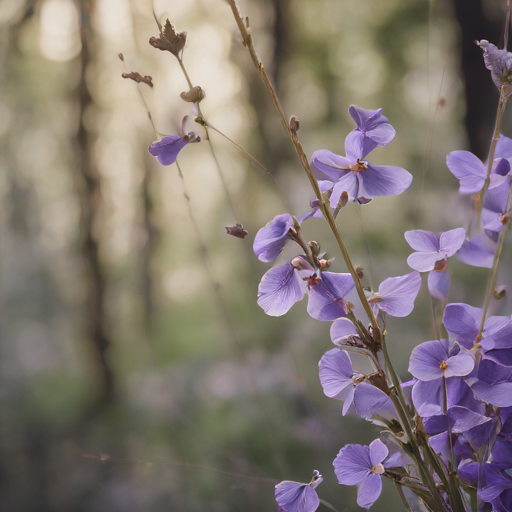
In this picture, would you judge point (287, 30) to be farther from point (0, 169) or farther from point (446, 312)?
point (446, 312)

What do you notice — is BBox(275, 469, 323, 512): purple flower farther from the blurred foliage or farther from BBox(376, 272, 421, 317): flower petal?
the blurred foliage

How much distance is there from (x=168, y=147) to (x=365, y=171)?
0.09 metres

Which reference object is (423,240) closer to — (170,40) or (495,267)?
(495,267)

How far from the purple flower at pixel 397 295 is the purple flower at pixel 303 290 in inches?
0.9

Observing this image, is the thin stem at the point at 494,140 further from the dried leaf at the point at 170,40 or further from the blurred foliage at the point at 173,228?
the blurred foliage at the point at 173,228

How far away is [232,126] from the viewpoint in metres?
1.48

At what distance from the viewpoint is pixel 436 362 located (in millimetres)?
174

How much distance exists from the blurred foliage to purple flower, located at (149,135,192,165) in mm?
811

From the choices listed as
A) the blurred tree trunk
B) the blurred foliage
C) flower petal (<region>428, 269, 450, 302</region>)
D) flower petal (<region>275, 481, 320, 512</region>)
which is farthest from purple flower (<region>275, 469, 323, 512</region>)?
the blurred tree trunk

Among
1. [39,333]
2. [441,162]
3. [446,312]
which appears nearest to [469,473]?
[446,312]

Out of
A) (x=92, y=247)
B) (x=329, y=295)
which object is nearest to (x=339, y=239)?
(x=329, y=295)

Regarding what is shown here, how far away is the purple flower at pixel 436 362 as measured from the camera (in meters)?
0.16

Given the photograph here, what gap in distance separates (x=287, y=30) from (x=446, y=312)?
152 centimetres

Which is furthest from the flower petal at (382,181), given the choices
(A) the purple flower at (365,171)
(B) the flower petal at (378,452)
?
(B) the flower petal at (378,452)
